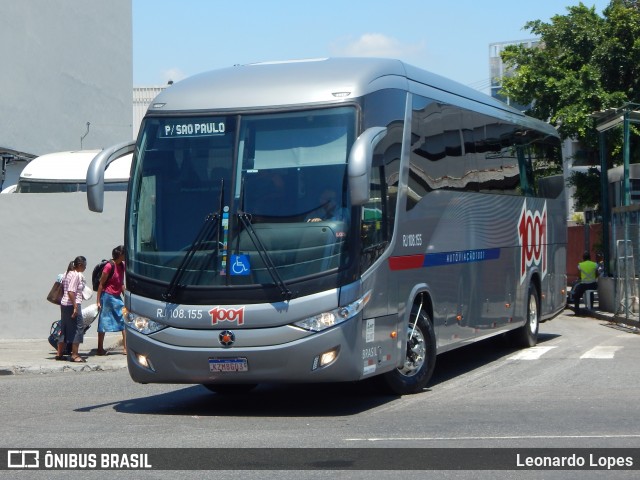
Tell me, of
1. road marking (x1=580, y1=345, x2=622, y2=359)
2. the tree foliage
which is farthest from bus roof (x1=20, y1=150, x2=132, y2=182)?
the tree foliage

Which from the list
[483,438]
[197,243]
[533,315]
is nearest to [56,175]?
[533,315]

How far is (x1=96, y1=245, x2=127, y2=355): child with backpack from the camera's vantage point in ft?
55.7

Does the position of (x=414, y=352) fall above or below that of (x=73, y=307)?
below

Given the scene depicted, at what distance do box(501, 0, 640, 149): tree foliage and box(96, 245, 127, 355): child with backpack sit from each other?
17717mm

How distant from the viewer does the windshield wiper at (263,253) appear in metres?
10.2

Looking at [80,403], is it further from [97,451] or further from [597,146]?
[597,146]

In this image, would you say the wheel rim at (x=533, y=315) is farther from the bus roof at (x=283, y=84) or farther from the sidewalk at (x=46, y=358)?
the bus roof at (x=283, y=84)

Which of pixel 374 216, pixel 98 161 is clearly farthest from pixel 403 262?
pixel 98 161

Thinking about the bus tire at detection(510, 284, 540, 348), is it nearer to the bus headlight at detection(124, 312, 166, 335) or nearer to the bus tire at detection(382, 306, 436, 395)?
the bus tire at detection(382, 306, 436, 395)

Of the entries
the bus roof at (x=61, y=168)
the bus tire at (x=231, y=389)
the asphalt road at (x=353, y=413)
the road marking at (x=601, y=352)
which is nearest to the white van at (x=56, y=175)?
the bus roof at (x=61, y=168)

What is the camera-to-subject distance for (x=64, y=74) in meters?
32.8

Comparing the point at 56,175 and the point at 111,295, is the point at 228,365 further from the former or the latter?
the point at 56,175

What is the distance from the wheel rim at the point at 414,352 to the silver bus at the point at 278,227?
0.08 feet

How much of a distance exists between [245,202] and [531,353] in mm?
8433
